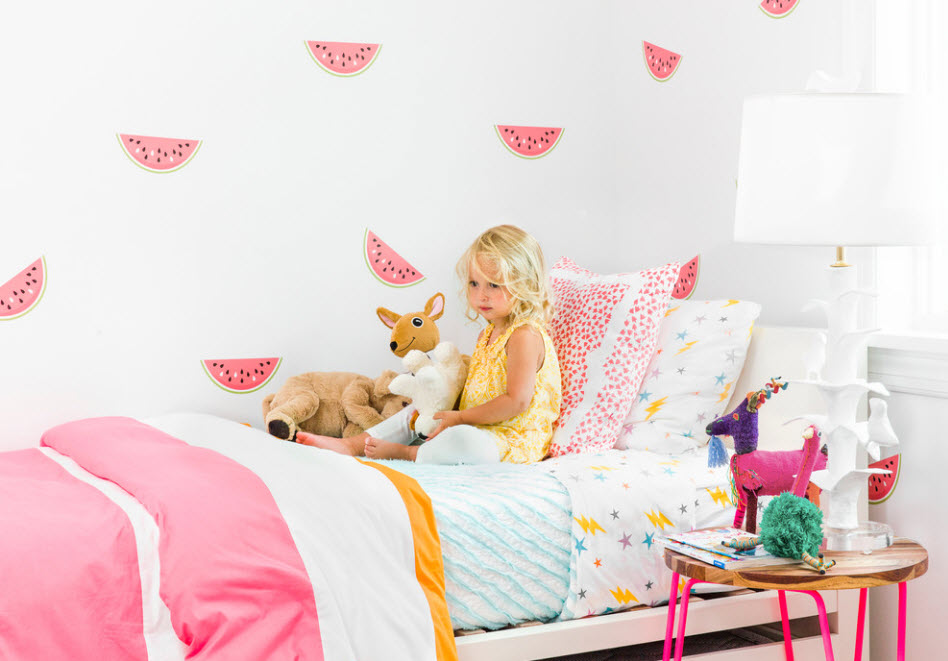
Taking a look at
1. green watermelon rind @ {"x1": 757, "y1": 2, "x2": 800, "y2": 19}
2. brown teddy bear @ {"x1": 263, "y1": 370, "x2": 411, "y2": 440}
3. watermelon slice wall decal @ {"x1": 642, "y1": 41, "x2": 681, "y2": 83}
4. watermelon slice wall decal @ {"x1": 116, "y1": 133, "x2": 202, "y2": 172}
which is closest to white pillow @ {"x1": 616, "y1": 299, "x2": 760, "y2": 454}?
brown teddy bear @ {"x1": 263, "y1": 370, "x2": 411, "y2": 440}

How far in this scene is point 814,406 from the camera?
7.28ft

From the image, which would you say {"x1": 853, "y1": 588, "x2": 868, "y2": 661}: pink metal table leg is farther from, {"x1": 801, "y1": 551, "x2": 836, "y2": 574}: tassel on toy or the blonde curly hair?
the blonde curly hair

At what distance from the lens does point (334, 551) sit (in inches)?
65.9

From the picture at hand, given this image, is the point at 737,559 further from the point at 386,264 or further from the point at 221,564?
the point at 386,264

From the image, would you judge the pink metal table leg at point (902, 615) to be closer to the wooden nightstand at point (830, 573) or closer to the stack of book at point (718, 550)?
the wooden nightstand at point (830, 573)

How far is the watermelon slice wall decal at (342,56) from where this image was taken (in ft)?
9.80

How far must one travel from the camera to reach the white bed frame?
1.90 metres

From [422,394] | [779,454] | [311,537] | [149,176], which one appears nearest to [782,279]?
[779,454]

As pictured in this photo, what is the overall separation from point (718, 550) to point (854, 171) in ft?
2.39

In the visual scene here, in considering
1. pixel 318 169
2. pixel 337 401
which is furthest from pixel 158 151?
pixel 337 401

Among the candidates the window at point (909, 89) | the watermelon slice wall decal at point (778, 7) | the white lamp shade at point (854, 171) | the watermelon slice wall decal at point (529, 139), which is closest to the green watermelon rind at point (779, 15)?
the watermelon slice wall decal at point (778, 7)

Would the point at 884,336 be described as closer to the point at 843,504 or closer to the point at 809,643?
the point at 843,504

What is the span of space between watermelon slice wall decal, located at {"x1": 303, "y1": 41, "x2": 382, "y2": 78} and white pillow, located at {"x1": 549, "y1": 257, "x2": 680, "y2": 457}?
3.59ft

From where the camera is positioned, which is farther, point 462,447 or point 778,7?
point 778,7
